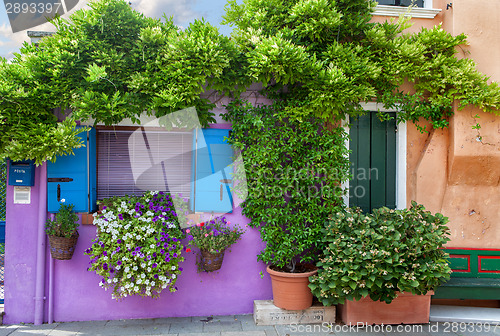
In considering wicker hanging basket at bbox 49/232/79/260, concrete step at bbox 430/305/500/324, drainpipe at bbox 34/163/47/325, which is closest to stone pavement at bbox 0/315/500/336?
concrete step at bbox 430/305/500/324

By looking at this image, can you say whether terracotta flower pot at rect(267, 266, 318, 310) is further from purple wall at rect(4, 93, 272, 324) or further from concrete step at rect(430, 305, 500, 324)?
concrete step at rect(430, 305, 500, 324)

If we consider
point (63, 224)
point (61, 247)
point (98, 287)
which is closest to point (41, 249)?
point (61, 247)

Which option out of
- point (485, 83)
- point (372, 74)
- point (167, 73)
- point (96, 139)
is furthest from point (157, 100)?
point (485, 83)

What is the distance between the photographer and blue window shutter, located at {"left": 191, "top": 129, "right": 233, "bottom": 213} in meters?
4.53

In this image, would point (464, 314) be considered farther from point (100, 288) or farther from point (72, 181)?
point (72, 181)

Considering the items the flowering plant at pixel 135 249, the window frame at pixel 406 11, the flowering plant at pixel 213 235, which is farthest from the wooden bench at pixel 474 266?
the flowering plant at pixel 135 249

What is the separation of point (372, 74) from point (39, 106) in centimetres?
401

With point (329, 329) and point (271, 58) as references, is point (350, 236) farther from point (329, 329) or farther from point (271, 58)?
point (271, 58)

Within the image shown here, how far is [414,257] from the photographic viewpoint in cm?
393

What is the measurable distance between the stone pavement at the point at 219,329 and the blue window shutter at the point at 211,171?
4.69 ft

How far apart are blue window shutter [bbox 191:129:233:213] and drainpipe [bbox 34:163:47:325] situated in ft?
6.18

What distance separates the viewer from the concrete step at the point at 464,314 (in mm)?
4426

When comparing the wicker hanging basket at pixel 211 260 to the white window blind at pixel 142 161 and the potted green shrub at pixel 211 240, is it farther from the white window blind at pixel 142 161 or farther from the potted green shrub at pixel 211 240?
the white window blind at pixel 142 161

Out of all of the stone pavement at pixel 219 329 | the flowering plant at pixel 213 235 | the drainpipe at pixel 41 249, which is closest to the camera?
the stone pavement at pixel 219 329
